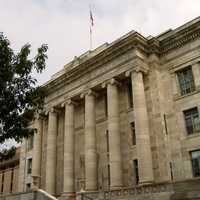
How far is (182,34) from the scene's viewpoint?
29.1m

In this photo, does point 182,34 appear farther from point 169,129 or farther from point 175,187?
point 175,187

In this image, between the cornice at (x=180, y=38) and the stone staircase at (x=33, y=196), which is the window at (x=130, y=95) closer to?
the cornice at (x=180, y=38)

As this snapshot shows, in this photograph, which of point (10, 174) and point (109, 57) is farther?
point (10, 174)

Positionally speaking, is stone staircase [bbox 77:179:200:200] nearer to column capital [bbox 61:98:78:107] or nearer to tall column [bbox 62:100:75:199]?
tall column [bbox 62:100:75:199]

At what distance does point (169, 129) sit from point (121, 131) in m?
4.87

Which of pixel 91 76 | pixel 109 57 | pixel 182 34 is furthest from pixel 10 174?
pixel 182 34

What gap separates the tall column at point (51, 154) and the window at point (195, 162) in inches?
613

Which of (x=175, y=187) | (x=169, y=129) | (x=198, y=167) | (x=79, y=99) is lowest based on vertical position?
(x=175, y=187)

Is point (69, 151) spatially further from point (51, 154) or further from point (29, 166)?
point (29, 166)

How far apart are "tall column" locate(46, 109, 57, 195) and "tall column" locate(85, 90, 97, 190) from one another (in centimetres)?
597

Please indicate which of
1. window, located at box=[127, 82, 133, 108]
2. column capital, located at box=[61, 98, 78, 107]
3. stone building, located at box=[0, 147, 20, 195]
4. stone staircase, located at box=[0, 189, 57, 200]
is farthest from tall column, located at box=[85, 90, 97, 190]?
stone building, located at box=[0, 147, 20, 195]

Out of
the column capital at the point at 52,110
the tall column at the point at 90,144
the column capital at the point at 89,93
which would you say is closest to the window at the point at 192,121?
the tall column at the point at 90,144

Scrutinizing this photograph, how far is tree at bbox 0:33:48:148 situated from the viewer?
14289 mm

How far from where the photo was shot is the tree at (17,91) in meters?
14.3
